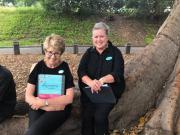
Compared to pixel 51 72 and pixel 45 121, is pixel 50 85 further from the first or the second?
pixel 45 121

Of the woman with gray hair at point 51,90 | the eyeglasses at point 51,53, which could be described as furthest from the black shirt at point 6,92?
the eyeglasses at point 51,53

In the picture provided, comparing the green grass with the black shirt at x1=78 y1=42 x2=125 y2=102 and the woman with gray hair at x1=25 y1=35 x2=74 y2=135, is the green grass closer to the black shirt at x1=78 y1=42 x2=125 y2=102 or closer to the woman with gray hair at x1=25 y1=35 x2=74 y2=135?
the black shirt at x1=78 y1=42 x2=125 y2=102

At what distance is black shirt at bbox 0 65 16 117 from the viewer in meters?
5.14

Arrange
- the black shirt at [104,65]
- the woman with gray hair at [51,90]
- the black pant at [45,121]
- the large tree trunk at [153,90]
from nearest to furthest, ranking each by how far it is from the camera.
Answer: the black pant at [45,121], the woman with gray hair at [51,90], the black shirt at [104,65], the large tree trunk at [153,90]

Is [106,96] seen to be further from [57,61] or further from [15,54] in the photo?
[15,54]

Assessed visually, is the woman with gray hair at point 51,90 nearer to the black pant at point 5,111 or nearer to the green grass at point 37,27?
the black pant at point 5,111

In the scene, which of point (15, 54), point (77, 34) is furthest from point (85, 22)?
point (15, 54)

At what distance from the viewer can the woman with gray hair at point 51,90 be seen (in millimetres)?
4988

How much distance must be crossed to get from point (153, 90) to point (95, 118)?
1308 millimetres

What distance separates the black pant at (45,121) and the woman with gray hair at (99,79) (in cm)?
34

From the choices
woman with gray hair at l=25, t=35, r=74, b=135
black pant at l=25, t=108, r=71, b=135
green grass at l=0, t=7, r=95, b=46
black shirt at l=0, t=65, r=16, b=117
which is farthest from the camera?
green grass at l=0, t=7, r=95, b=46

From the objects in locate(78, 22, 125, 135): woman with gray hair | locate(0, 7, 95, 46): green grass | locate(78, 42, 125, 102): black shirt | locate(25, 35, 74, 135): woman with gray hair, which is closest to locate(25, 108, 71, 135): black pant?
locate(25, 35, 74, 135): woman with gray hair

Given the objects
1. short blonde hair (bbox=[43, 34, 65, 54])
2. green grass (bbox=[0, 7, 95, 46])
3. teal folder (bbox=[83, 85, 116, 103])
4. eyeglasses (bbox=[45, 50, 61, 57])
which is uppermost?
short blonde hair (bbox=[43, 34, 65, 54])

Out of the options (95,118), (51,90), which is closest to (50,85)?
(51,90)
